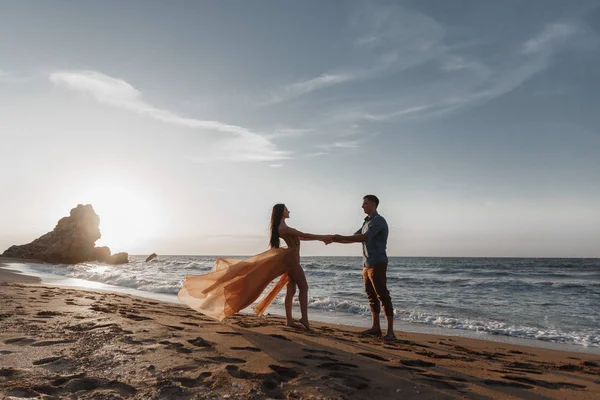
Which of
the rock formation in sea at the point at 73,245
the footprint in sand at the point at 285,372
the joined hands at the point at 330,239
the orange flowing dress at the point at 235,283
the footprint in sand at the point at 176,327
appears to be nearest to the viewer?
the footprint in sand at the point at 285,372

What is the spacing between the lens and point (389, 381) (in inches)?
154

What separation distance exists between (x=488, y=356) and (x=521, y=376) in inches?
57.2

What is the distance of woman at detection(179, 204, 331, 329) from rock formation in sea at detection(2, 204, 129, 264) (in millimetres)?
54266

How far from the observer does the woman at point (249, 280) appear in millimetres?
6824

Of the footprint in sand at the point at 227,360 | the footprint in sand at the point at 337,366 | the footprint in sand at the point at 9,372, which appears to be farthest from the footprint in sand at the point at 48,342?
the footprint in sand at the point at 337,366

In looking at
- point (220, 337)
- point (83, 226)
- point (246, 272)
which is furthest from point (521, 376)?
point (83, 226)

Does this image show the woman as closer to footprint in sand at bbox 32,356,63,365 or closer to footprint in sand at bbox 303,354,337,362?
footprint in sand at bbox 303,354,337,362

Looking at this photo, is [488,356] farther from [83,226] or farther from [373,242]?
[83,226]

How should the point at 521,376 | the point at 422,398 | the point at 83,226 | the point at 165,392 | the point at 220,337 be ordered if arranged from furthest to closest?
the point at 83,226 < the point at 220,337 < the point at 521,376 < the point at 422,398 < the point at 165,392

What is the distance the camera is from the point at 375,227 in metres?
7.07

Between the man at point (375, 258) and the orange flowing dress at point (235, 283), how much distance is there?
1.34 meters

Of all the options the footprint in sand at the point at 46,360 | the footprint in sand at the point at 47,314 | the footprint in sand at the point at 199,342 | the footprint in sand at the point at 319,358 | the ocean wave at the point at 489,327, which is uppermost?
the footprint in sand at the point at 46,360

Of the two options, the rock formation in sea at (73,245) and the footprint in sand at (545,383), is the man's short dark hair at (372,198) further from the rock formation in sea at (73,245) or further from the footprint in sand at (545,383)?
the rock formation in sea at (73,245)

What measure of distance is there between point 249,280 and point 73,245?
183 ft
